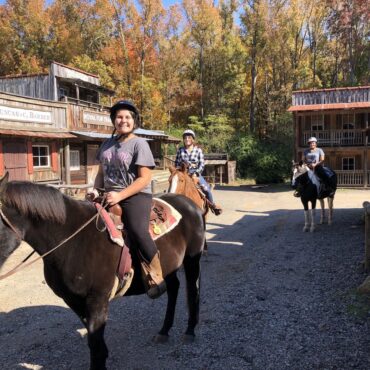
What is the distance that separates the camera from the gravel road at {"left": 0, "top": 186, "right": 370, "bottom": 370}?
361cm

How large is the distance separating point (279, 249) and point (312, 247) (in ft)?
2.54

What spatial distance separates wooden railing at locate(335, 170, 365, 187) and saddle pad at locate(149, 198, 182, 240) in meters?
20.8

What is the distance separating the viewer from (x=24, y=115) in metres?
14.5

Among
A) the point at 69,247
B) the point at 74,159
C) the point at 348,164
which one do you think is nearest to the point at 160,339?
the point at 69,247

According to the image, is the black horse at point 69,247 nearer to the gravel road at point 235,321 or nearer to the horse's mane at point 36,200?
the horse's mane at point 36,200

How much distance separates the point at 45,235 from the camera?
2.73 metres

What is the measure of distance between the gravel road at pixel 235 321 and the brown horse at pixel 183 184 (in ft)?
4.53

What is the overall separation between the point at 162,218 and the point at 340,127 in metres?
24.6

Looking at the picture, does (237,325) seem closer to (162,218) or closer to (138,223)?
(162,218)

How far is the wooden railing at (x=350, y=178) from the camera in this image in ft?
72.2

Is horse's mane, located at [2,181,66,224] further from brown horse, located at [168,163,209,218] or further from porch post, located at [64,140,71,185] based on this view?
porch post, located at [64,140,71,185]

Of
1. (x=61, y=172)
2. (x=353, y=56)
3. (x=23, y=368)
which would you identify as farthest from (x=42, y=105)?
(x=353, y=56)

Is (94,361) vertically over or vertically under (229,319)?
over

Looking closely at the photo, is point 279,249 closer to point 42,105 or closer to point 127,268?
point 127,268
